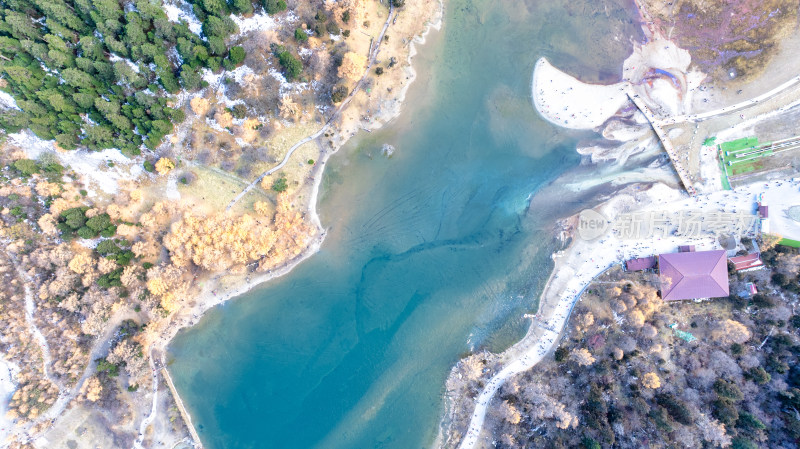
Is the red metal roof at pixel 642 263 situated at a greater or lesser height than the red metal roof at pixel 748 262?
greater

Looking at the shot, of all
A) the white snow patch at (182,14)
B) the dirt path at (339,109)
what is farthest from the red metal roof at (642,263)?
the white snow patch at (182,14)

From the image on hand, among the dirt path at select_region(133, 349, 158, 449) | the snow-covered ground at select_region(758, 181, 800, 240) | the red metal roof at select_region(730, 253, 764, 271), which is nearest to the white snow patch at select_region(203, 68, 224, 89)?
the dirt path at select_region(133, 349, 158, 449)

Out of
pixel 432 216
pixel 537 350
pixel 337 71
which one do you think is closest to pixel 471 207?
pixel 432 216

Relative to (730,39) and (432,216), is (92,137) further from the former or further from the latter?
(730,39)

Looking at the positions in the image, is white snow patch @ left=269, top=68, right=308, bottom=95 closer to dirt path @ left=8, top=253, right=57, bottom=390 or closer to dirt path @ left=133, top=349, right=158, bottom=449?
dirt path @ left=133, top=349, right=158, bottom=449

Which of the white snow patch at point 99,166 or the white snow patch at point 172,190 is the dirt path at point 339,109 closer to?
the white snow patch at point 172,190
